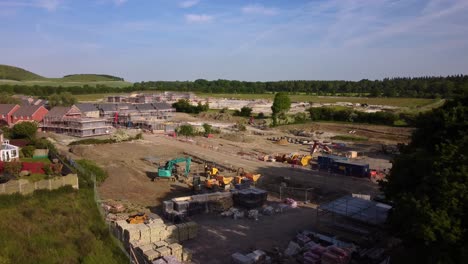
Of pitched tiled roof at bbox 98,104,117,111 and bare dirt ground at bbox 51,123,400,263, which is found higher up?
pitched tiled roof at bbox 98,104,117,111

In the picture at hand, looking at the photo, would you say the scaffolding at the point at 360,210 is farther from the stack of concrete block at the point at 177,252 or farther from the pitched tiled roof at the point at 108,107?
the pitched tiled roof at the point at 108,107

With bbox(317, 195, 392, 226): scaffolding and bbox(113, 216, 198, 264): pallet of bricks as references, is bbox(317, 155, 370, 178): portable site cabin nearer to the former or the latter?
bbox(317, 195, 392, 226): scaffolding

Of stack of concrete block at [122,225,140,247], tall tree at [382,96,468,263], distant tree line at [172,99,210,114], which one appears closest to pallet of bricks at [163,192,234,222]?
stack of concrete block at [122,225,140,247]

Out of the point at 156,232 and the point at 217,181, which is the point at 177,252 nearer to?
the point at 156,232

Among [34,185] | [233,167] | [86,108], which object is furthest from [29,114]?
[34,185]

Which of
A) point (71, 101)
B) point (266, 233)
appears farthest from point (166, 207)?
point (71, 101)

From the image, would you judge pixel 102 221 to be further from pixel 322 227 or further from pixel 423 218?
pixel 423 218
